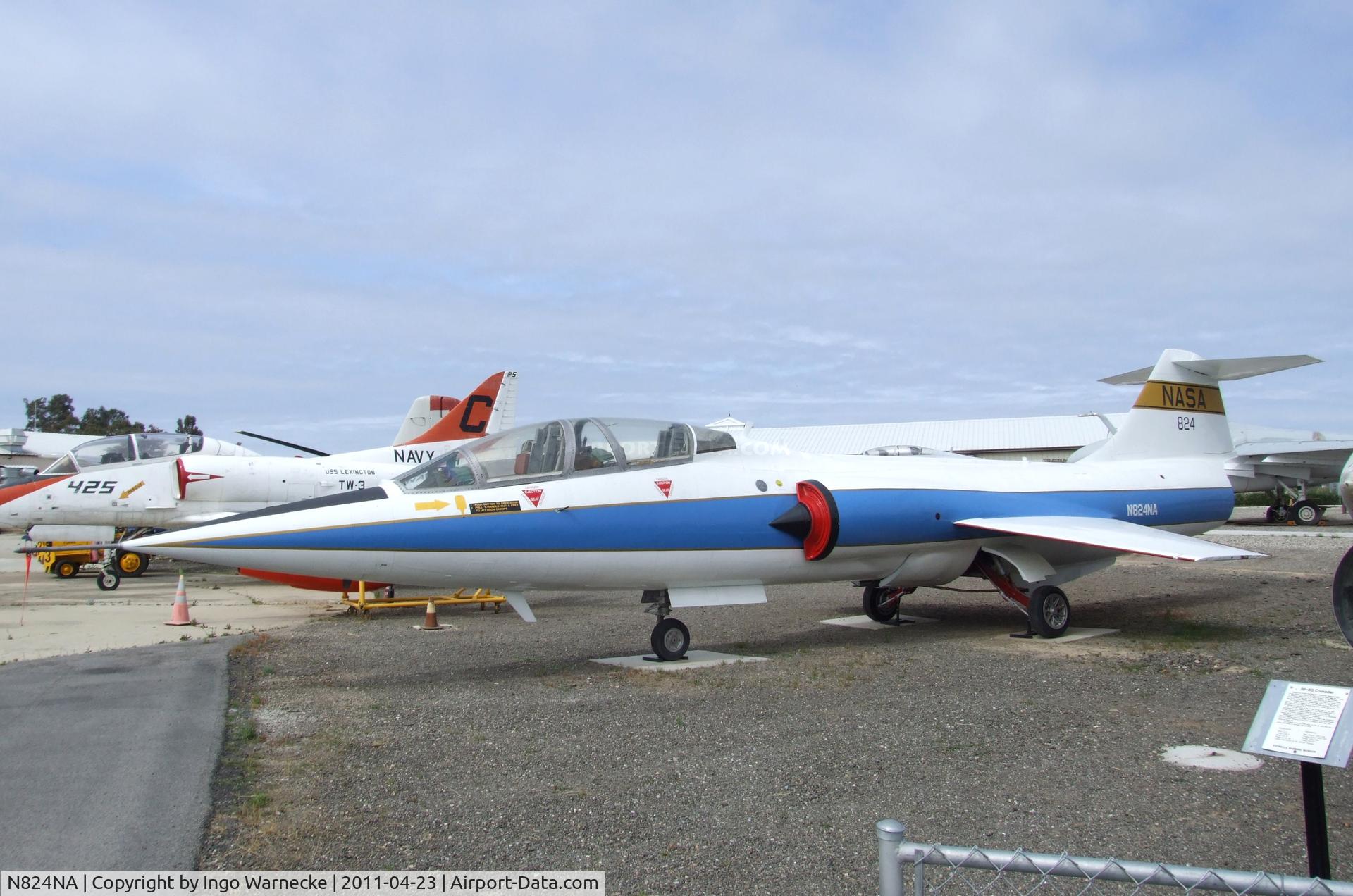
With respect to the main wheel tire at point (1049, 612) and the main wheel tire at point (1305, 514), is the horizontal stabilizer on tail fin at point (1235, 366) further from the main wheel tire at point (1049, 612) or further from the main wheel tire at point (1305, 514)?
the main wheel tire at point (1305, 514)

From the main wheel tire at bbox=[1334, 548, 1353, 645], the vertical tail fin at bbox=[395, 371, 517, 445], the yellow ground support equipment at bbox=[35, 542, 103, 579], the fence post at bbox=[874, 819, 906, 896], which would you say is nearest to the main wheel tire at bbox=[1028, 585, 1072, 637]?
the main wheel tire at bbox=[1334, 548, 1353, 645]

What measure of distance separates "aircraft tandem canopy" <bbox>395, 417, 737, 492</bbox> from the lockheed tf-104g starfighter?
0.05 feet

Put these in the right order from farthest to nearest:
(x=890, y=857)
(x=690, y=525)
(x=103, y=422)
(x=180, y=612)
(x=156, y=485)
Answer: (x=103, y=422) → (x=156, y=485) → (x=180, y=612) → (x=690, y=525) → (x=890, y=857)

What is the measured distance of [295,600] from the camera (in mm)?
14820

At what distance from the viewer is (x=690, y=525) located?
842cm

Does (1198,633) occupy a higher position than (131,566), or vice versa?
(131,566)

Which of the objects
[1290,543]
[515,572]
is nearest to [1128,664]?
[515,572]

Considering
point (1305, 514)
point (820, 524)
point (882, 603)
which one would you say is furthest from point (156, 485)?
point (1305, 514)

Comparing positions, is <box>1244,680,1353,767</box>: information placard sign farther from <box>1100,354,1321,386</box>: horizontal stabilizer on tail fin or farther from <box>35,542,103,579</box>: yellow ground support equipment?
<box>35,542,103,579</box>: yellow ground support equipment

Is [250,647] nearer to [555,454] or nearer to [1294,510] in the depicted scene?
[555,454]

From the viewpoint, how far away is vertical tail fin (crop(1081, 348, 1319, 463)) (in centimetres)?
Result: 1298

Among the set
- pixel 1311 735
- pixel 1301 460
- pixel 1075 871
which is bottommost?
pixel 1075 871

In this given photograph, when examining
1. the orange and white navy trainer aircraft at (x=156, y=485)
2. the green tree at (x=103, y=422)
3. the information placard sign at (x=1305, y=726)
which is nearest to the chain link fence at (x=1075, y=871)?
the information placard sign at (x=1305, y=726)

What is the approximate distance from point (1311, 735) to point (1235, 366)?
1203 cm
